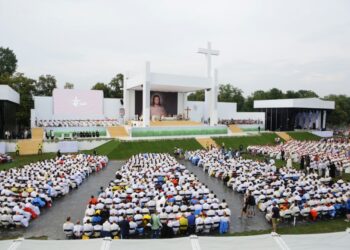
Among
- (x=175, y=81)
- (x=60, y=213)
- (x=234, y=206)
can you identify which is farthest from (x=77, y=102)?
(x=234, y=206)

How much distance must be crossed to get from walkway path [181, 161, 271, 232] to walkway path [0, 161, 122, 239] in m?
5.72

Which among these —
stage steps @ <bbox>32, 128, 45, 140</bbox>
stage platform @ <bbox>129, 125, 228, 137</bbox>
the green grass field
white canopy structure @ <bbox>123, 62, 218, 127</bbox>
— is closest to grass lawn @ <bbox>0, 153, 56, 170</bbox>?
the green grass field

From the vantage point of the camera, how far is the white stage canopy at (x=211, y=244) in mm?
5410

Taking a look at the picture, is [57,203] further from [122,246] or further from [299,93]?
[299,93]

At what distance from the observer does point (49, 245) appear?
549 centimetres

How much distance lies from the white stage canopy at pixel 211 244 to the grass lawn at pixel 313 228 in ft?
13.8

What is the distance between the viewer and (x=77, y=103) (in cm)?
3816

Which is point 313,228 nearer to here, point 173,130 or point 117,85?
point 173,130

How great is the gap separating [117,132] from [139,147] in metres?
6.20

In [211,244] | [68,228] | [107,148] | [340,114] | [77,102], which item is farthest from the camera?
[340,114]

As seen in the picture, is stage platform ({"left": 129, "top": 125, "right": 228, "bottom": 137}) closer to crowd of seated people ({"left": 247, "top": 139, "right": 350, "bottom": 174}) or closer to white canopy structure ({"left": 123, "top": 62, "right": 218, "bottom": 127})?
white canopy structure ({"left": 123, "top": 62, "right": 218, "bottom": 127})

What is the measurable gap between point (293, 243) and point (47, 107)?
121ft

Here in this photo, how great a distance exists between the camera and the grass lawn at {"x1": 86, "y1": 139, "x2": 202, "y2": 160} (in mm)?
25445

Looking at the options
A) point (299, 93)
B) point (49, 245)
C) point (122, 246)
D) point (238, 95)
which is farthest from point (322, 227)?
point (299, 93)
